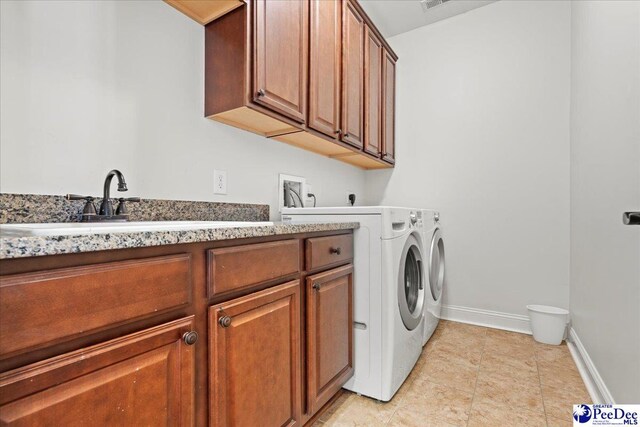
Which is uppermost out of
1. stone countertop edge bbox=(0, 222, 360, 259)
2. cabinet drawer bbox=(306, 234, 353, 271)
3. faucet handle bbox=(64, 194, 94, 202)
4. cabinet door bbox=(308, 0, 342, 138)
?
cabinet door bbox=(308, 0, 342, 138)

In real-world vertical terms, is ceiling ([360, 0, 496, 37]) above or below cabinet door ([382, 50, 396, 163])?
above

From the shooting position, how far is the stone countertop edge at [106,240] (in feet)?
1.55

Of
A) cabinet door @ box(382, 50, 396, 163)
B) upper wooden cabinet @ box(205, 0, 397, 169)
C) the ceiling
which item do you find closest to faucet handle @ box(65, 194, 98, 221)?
upper wooden cabinet @ box(205, 0, 397, 169)

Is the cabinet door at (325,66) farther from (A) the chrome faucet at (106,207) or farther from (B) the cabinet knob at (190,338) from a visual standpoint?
(B) the cabinet knob at (190,338)

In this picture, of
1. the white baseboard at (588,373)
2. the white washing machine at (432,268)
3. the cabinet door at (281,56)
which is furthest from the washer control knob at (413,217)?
the white baseboard at (588,373)

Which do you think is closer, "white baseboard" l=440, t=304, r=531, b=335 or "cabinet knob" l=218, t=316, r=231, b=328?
"cabinet knob" l=218, t=316, r=231, b=328

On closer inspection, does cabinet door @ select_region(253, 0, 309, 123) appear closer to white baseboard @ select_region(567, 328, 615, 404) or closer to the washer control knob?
the washer control knob

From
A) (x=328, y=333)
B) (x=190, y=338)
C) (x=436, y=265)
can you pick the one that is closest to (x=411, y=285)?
(x=436, y=265)

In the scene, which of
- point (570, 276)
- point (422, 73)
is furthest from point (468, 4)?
point (570, 276)

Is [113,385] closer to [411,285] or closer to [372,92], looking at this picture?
[411,285]

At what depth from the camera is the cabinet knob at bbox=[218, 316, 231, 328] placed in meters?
0.83

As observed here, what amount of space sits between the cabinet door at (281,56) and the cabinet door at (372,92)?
0.79 metres

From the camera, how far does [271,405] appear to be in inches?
39.5

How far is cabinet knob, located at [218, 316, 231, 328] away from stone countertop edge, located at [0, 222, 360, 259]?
0.22m
